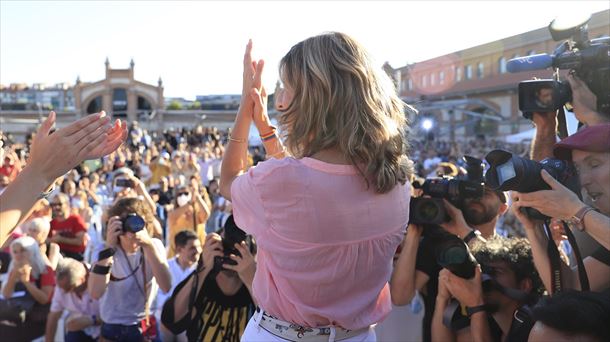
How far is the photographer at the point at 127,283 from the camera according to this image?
3.78 meters

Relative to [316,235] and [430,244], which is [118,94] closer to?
[430,244]

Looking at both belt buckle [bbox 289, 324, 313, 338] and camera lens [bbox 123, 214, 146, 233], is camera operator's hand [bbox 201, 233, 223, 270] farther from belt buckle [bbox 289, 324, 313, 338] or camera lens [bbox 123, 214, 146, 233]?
belt buckle [bbox 289, 324, 313, 338]

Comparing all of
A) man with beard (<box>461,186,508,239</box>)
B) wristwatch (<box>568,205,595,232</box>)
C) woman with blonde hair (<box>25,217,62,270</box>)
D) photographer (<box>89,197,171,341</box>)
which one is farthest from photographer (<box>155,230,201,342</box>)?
wristwatch (<box>568,205,595,232</box>)

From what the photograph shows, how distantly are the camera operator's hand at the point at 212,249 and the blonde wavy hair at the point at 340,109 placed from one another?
115 cm

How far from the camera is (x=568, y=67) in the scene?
2604 millimetres

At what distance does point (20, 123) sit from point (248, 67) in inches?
1649

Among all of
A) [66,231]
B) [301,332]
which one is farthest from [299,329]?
[66,231]

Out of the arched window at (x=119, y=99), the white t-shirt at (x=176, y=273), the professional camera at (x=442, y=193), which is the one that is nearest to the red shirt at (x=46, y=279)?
the white t-shirt at (x=176, y=273)

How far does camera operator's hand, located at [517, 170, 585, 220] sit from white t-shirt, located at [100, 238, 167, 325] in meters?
2.63

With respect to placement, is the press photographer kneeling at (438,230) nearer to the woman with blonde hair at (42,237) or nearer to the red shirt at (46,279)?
the red shirt at (46,279)

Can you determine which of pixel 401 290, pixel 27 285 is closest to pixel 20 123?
pixel 27 285

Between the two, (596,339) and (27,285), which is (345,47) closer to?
(596,339)

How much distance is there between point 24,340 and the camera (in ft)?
15.2

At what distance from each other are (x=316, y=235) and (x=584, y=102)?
1590 mm
